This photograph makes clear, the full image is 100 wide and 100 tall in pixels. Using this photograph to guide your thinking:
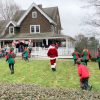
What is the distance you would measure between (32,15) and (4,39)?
6.05m

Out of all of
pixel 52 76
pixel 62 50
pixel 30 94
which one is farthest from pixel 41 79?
pixel 62 50

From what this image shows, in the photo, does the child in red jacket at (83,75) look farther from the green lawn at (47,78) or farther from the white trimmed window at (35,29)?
the white trimmed window at (35,29)

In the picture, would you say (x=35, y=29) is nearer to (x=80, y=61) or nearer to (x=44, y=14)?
(x=44, y=14)

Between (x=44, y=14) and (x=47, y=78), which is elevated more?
(x=44, y=14)

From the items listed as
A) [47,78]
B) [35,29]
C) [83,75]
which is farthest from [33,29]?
[83,75]

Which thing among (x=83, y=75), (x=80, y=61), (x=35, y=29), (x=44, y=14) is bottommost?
(x=83, y=75)

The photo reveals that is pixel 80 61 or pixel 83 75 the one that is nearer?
pixel 83 75

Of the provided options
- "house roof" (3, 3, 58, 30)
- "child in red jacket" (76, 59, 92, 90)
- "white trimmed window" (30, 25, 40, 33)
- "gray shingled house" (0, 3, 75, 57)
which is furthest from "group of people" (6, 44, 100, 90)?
"house roof" (3, 3, 58, 30)

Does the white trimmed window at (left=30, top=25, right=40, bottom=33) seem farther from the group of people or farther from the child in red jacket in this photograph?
the child in red jacket

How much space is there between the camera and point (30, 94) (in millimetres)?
12141

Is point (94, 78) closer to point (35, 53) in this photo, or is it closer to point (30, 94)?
point (30, 94)

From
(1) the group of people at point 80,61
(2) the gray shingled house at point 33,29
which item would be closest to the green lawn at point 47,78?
(1) the group of people at point 80,61

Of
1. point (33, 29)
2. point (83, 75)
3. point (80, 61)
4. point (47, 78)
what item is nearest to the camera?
point (83, 75)

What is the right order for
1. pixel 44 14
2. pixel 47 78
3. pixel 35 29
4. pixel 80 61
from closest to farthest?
pixel 80 61 → pixel 47 78 → pixel 44 14 → pixel 35 29
